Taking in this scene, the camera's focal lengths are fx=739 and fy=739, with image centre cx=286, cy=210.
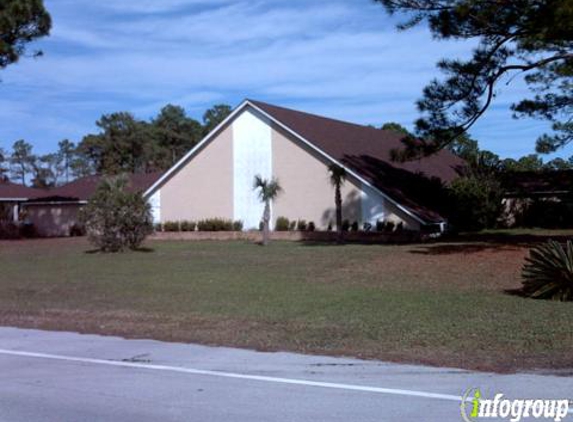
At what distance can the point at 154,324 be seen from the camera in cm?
1232

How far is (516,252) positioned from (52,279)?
46.1 ft

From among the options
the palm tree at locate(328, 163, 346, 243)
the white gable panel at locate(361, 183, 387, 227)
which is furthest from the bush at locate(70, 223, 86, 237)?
the palm tree at locate(328, 163, 346, 243)

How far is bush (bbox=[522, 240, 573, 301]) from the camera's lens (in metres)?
13.6

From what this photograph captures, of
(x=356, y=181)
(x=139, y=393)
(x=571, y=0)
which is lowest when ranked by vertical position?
(x=139, y=393)

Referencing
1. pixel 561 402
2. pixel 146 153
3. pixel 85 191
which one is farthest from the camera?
pixel 146 153

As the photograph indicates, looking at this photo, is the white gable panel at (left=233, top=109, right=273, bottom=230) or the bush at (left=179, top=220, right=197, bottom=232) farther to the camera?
the bush at (left=179, top=220, right=197, bottom=232)

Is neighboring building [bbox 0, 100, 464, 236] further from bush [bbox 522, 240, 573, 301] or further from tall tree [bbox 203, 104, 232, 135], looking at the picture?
tall tree [bbox 203, 104, 232, 135]

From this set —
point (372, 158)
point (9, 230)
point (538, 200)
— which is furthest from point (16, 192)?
point (538, 200)

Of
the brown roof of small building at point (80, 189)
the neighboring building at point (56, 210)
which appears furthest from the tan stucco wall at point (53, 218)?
the brown roof of small building at point (80, 189)

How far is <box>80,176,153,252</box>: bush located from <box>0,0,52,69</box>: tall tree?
27.6 ft

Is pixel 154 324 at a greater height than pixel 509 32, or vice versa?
pixel 509 32

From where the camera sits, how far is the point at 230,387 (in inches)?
311

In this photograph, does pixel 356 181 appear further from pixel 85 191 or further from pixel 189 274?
pixel 85 191

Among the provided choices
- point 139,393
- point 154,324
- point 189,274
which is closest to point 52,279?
point 189,274
